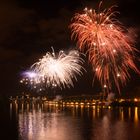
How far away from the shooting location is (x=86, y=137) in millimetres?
41062

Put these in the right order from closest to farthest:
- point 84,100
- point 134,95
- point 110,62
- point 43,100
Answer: point 110,62, point 134,95, point 84,100, point 43,100

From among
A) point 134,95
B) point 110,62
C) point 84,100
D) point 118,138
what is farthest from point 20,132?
point 84,100

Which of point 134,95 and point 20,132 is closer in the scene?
point 20,132

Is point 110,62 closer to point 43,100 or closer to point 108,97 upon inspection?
point 108,97

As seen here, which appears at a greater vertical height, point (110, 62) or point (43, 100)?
point (110, 62)

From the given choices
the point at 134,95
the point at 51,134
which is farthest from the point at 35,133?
the point at 134,95

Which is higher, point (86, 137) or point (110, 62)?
point (110, 62)

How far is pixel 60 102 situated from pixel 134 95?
116 feet

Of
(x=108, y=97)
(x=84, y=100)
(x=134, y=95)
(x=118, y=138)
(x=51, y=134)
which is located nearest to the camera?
(x=118, y=138)

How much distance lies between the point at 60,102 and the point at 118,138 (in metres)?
100

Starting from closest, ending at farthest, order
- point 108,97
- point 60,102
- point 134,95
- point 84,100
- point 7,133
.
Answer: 1. point 7,133
2. point 108,97
3. point 134,95
4. point 84,100
5. point 60,102

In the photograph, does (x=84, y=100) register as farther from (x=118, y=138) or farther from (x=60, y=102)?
(x=118, y=138)

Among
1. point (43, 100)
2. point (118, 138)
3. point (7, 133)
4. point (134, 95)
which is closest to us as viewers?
point (118, 138)

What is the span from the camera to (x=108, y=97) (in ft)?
345
